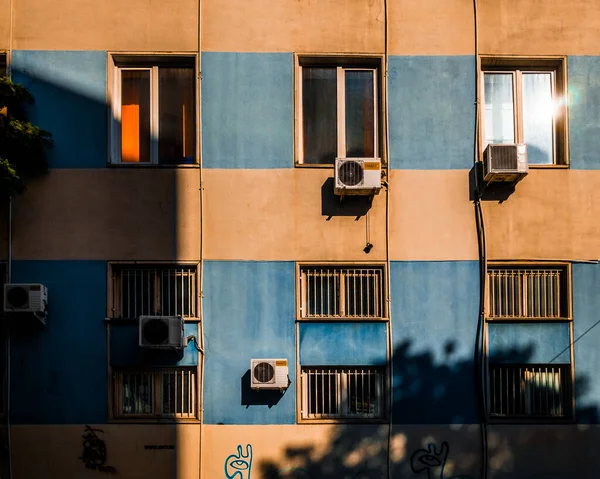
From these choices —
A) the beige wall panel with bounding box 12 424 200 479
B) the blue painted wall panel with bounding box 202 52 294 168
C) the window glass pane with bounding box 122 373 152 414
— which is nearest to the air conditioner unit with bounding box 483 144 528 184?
the blue painted wall panel with bounding box 202 52 294 168

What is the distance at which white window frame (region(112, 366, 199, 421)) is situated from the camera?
354 inches

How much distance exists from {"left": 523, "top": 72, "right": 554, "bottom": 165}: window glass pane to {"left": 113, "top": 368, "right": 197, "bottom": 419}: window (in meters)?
5.94

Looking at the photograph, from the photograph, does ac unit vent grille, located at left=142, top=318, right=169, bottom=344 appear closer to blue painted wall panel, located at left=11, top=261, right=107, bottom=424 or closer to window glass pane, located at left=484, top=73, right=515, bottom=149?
blue painted wall panel, located at left=11, top=261, right=107, bottom=424

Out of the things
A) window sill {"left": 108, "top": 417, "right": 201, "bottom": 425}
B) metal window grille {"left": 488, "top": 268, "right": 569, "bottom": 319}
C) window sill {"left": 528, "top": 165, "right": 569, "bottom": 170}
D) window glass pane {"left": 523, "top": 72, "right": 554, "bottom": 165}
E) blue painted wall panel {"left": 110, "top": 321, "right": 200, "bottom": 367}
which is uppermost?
window glass pane {"left": 523, "top": 72, "right": 554, "bottom": 165}

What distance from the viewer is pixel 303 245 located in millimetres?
9141

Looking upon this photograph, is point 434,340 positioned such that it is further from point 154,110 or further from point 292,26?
point 154,110

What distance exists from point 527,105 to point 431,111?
5.05ft

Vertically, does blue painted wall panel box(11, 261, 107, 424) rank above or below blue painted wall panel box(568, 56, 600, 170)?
below

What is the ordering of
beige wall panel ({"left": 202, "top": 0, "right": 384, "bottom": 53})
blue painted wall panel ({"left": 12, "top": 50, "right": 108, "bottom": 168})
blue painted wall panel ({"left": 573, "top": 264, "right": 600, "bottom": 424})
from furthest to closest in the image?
beige wall panel ({"left": 202, "top": 0, "right": 384, "bottom": 53}) < blue painted wall panel ({"left": 12, "top": 50, "right": 108, "bottom": 168}) < blue painted wall panel ({"left": 573, "top": 264, "right": 600, "bottom": 424})

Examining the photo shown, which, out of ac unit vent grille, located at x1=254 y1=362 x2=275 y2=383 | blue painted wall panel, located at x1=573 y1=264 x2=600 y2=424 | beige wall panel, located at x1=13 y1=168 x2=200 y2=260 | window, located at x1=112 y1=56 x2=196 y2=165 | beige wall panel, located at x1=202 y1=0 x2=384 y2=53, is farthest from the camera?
window, located at x1=112 y1=56 x2=196 y2=165

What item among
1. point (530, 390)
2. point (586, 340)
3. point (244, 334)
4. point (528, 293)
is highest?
point (528, 293)

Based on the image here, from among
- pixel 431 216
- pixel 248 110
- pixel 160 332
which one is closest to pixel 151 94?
pixel 248 110

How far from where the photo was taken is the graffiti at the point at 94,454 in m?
8.79

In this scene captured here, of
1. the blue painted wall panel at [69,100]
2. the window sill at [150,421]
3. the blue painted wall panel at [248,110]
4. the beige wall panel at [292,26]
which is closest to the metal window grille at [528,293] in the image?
the blue painted wall panel at [248,110]
